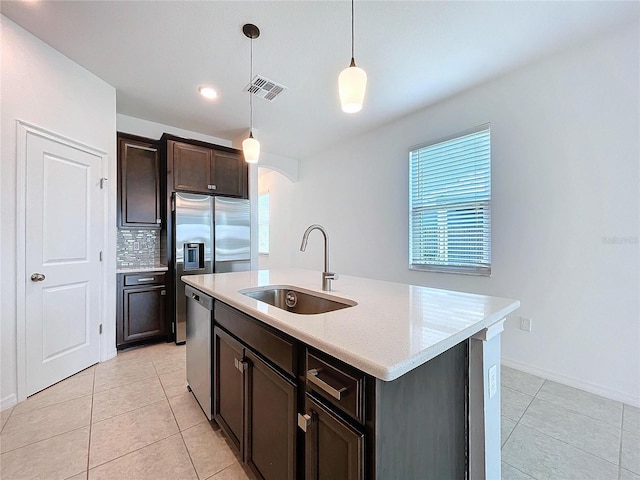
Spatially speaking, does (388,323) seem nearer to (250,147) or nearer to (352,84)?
(352,84)

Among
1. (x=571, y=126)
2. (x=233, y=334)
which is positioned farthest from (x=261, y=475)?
(x=571, y=126)

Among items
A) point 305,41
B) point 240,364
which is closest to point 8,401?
point 240,364

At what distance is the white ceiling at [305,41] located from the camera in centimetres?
188

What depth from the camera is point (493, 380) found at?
1.16 meters

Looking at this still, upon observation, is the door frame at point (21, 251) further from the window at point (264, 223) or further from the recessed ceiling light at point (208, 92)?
the window at point (264, 223)

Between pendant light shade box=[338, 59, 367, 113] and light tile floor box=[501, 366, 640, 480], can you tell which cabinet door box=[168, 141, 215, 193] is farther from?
light tile floor box=[501, 366, 640, 480]

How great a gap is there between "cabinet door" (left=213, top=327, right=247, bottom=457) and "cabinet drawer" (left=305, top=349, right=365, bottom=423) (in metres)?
0.54

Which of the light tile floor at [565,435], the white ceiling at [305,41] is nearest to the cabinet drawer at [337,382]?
the light tile floor at [565,435]

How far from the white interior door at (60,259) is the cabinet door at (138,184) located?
432mm

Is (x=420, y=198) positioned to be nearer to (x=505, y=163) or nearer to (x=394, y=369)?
(x=505, y=163)

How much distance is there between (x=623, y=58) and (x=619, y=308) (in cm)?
183

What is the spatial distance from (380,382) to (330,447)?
12.8 inches

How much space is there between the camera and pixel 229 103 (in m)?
3.12

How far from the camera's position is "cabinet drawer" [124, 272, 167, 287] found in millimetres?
3027
